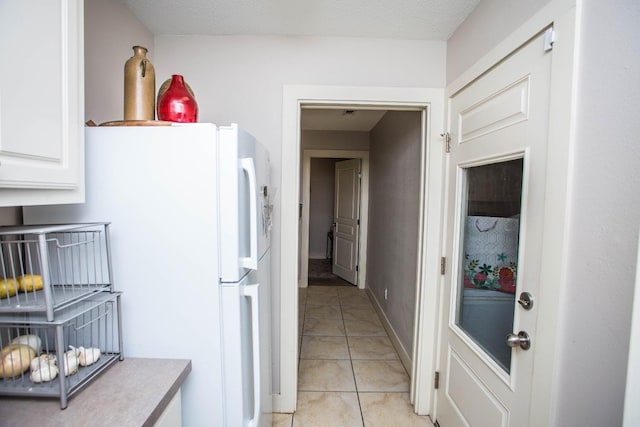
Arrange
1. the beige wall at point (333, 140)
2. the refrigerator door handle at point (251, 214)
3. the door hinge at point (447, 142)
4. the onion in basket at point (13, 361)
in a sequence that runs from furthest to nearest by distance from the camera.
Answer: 1. the beige wall at point (333, 140)
2. the door hinge at point (447, 142)
3. the refrigerator door handle at point (251, 214)
4. the onion in basket at point (13, 361)

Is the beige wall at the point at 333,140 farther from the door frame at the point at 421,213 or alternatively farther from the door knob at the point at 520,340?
the door knob at the point at 520,340

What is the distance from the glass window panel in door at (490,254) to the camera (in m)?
1.16

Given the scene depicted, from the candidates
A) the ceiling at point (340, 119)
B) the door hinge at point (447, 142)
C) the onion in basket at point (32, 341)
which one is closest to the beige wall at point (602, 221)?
the door hinge at point (447, 142)

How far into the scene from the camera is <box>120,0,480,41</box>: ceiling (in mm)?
1415

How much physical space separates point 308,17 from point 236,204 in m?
1.18

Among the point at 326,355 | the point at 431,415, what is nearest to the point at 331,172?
the point at 326,355

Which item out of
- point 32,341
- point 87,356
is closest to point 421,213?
point 87,356

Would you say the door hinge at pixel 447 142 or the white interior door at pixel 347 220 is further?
the white interior door at pixel 347 220

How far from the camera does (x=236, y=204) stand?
0.98 m

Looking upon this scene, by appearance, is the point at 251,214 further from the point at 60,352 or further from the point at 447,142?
the point at 447,142

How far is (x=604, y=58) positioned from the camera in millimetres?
771

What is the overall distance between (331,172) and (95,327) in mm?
6014

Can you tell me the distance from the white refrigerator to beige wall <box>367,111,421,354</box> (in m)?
1.57

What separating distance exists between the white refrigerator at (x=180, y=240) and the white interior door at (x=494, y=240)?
102cm
